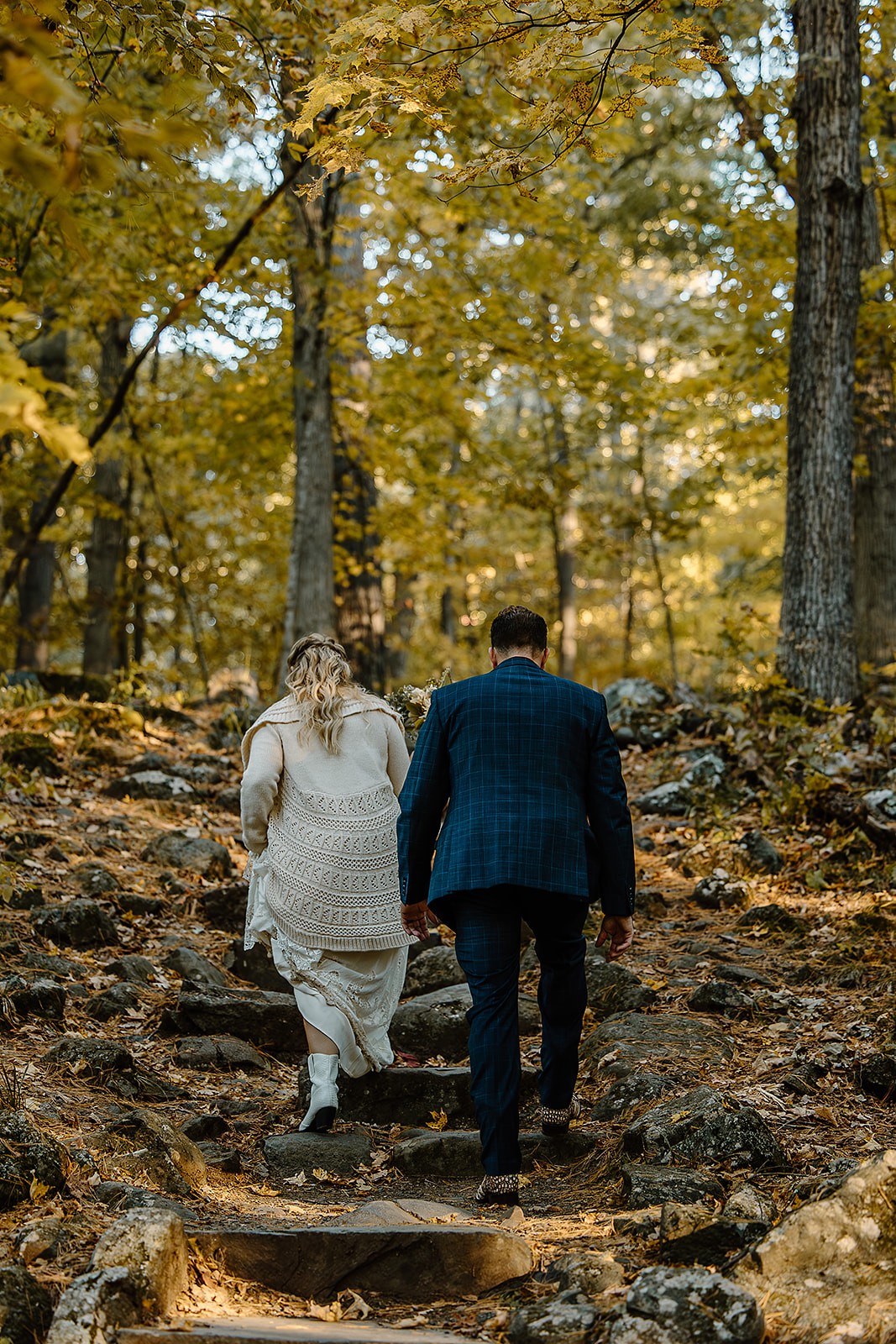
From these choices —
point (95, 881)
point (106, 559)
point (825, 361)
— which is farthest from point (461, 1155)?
point (106, 559)

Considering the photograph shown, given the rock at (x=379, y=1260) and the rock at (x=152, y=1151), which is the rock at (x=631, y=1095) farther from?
the rock at (x=152, y=1151)

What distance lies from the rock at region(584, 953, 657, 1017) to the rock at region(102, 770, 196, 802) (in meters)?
4.16

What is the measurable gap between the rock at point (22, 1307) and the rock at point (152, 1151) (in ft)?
2.74

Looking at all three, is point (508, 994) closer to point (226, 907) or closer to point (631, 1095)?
point (631, 1095)

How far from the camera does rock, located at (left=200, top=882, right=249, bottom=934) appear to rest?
6527 mm

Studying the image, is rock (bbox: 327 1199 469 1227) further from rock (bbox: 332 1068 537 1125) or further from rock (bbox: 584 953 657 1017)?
rock (bbox: 584 953 657 1017)

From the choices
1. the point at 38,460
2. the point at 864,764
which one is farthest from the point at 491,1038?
the point at 38,460

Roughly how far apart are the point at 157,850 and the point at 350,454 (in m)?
5.94

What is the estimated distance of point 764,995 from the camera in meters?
5.22

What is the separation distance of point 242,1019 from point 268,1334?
291 cm

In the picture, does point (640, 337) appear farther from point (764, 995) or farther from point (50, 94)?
point (50, 94)

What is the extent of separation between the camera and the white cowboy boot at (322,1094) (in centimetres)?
412

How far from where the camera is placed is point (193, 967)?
18.2ft

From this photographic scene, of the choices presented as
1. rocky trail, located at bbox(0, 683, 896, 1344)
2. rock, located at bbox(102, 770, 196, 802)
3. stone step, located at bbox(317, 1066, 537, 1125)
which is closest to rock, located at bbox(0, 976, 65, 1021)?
rocky trail, located at bbox(0, 683, 896, 1344)
